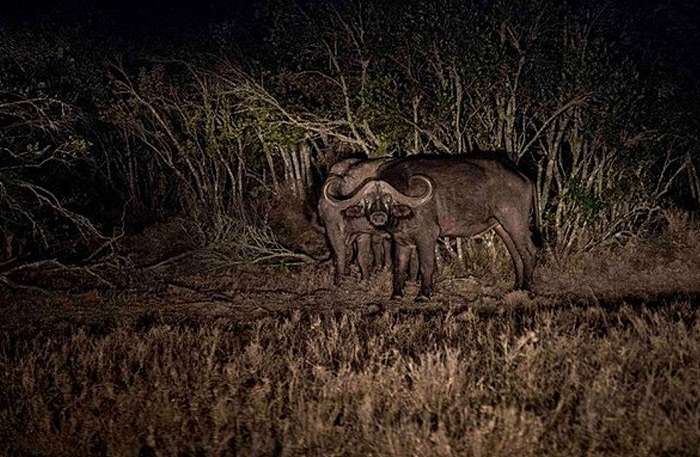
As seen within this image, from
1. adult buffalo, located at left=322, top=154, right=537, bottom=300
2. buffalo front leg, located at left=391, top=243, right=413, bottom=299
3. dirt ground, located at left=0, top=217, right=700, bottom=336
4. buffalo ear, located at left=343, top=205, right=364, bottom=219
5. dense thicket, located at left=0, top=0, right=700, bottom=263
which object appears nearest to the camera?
dirt ground, located at left=0, top=217, right=700, bottom=336

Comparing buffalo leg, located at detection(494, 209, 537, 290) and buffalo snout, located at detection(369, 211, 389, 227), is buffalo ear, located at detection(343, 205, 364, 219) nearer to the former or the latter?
buffalo snout, located at detection(369, 211, 389, 227)

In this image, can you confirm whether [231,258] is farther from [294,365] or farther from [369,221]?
[294,365]

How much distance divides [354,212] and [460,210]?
1571 mm

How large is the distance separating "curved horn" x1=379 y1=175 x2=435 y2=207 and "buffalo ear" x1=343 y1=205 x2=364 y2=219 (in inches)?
27.8

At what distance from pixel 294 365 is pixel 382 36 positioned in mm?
7332

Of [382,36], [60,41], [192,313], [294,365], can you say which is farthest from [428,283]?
[60,41]

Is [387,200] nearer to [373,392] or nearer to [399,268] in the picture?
[399,268]

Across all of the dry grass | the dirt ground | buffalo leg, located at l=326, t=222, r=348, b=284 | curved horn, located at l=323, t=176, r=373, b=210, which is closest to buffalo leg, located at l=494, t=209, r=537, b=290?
the dirt ground

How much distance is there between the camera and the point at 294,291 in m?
10.7

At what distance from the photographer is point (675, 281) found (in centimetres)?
972

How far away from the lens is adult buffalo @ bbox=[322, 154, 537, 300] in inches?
378

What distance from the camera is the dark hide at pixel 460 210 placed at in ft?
31.6

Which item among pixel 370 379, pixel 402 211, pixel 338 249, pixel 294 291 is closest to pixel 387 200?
pixel 402 211

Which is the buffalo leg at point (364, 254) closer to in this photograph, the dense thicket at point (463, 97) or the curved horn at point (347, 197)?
the curved horn at point (347, 197)
